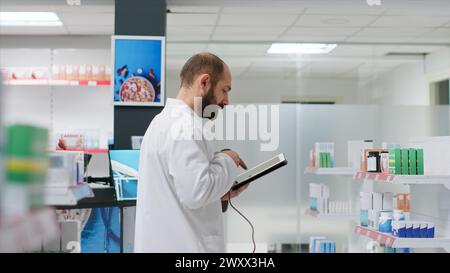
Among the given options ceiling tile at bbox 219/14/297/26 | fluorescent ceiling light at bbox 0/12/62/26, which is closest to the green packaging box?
ceiling tile at bbox 219/14/297/26

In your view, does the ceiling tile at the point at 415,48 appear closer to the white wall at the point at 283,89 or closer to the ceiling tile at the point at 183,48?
the white wall at the point at 283,89

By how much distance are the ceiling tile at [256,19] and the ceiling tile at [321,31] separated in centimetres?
30

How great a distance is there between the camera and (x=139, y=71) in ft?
13.4

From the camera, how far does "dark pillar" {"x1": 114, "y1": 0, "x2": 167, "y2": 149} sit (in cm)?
411

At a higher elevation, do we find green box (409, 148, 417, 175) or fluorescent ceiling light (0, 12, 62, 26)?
fluorescent ceiling light (0, 12, 62, 26)

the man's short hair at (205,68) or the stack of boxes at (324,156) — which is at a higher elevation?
the man's short hair at (205,68)

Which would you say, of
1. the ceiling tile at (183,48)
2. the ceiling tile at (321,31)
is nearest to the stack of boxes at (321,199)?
the ceiling tile at (321,31)

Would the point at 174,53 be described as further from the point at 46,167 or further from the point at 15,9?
the point at 46,167

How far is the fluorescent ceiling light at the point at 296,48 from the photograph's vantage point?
618cm

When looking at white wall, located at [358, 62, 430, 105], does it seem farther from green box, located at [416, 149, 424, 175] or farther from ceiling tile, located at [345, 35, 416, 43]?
green box, located at [416, 149, 424, 175]

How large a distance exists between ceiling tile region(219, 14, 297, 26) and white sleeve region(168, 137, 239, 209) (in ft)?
12.5

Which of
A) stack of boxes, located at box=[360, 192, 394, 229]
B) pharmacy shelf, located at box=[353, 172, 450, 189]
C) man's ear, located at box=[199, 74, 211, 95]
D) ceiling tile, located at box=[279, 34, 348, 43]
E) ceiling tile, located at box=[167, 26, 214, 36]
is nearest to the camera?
man's ear, located at box=[199, 74, 211, 95]

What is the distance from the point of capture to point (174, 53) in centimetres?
594
